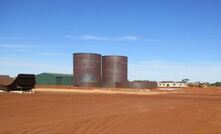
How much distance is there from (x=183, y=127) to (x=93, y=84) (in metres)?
55.5

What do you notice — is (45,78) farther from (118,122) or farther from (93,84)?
(118,122)

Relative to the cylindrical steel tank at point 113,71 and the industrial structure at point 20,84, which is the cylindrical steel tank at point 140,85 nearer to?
the cylindrical steel tank at point 113,71

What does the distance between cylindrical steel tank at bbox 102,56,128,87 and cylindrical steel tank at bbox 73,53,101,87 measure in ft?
9.27

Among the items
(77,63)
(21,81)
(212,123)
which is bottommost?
(212,123)

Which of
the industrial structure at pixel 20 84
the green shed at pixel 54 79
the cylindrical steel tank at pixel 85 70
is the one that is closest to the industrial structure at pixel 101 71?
the cylindrical steel tank at pixel 85 70

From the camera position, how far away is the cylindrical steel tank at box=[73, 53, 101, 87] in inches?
2591

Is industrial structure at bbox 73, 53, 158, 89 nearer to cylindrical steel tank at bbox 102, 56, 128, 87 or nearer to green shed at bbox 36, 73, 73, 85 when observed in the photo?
cylindrical steel tank at bbox 102, 56, 128, 87

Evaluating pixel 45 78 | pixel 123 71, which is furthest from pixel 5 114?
pixel 45 78

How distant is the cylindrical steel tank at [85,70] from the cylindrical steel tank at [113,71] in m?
2.82

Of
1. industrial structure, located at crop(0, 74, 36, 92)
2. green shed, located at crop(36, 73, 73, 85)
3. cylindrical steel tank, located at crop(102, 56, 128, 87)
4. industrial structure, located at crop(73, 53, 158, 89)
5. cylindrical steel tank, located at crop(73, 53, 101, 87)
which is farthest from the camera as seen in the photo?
green shed, located at crop(36, 73, 73, 85)

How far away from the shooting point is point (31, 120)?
1109cm

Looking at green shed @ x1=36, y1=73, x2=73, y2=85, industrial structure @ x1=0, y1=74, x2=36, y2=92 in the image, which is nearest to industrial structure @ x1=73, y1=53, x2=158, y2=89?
green shed @ x1=36, y1=73, x2=73, y2=85

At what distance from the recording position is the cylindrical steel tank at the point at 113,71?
69312 mm

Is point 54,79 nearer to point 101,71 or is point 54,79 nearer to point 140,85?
point 101,71
